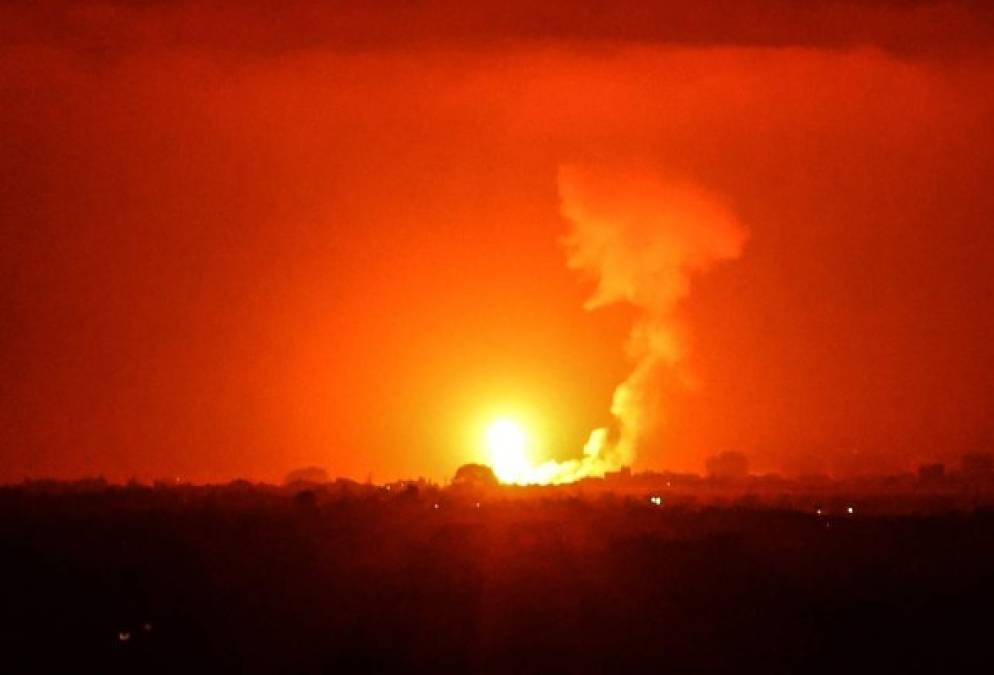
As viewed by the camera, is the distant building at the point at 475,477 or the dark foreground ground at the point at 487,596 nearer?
the dark foreground ground at the point at 487,596

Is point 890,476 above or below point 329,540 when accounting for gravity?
above

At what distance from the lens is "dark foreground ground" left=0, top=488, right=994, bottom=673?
36.1 metres

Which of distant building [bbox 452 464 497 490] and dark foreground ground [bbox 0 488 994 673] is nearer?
dark foreground ground [bbox 0 488 994 673]

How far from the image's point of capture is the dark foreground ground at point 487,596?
36094mm

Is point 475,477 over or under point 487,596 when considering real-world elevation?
over

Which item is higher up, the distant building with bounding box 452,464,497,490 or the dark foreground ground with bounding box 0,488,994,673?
the distant building with bounding box 452,464,497,490

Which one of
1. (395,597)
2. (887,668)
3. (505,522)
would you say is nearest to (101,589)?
(395,597)

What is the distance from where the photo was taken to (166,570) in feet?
158

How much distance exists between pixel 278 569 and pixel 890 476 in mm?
107741

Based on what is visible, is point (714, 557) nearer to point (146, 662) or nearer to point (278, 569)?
point (278, 569)

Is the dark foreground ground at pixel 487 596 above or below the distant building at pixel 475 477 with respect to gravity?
below

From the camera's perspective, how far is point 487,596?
43.9 m

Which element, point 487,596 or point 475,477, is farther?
point 475,477

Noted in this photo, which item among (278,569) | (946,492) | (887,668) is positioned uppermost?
(946,492)
